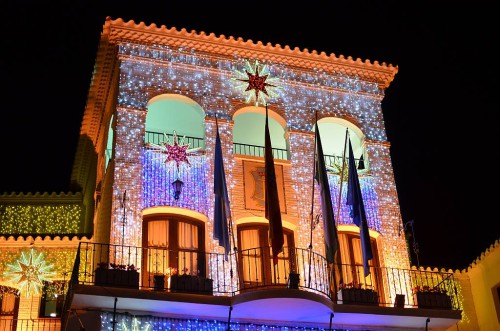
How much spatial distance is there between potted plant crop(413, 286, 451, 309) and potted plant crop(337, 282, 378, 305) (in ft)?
3.51

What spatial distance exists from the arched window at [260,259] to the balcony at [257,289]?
0.08 ft

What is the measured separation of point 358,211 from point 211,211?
3624 millimetres

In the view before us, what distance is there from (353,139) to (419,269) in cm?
471

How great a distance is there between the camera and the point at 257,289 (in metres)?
19.8

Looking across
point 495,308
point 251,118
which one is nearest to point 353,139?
point 251,118

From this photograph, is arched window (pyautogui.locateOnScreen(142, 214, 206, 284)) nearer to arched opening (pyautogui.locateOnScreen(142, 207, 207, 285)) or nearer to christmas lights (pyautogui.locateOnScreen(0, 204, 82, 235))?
arched opening (pyautogui.locateOnScreen(142, 207, 207, 285))

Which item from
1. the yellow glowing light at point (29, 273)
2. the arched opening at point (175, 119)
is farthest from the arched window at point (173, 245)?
the yellow glowing light at point (29, 273)

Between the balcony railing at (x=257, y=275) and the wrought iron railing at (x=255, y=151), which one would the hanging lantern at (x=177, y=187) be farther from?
the wrought iron railing at (x=255, y=151)

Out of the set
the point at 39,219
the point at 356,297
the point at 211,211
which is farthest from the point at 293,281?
the point at 39,219

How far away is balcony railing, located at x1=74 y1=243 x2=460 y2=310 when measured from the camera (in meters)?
18.2

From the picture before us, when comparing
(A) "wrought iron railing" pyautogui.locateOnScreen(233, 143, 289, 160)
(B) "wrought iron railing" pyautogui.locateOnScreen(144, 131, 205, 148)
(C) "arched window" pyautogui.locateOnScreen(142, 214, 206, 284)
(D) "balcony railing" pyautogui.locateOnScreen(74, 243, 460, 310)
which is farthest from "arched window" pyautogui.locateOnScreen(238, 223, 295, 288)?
(A) "wrought iron railing" pyautogui.locateOnScreen(233, 143, 289, 160)

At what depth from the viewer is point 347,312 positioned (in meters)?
18.9

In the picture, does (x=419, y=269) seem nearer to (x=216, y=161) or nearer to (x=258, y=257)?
(x=258, y=257)

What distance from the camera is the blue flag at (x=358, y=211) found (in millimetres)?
19422
